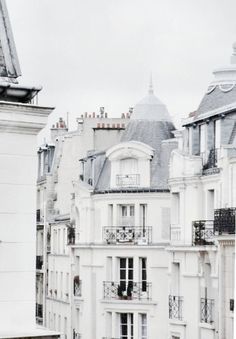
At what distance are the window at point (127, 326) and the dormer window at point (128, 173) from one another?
5.31 m

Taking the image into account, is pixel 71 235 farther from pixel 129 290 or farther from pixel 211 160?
pixel 211 160

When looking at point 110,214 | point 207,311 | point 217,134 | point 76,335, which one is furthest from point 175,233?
point 76,335

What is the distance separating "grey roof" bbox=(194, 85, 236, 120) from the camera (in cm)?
4000

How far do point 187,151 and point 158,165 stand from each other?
7.15 m

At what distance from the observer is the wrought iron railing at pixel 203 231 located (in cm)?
3856

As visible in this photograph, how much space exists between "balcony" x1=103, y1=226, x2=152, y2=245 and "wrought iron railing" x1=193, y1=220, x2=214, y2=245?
812 cm

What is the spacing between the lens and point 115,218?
4812 cm

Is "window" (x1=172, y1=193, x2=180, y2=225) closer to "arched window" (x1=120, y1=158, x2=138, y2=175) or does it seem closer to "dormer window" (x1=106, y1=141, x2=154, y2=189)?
"dormer window" (x1=106, y1=141, x2=154, y2=189)

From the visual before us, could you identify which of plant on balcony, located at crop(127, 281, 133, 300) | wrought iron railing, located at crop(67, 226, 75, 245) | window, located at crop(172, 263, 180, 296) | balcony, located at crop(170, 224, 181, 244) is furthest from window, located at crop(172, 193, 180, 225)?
wrought iron railing, located at crop(67, 226, 75, 245)

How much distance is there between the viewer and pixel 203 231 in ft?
128

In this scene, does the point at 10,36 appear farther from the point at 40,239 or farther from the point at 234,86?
the point at 40,239

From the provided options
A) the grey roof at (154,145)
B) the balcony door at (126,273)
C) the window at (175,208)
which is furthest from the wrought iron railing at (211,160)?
the balcony door at (126,273)

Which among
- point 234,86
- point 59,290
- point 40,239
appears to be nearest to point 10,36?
point 234,86

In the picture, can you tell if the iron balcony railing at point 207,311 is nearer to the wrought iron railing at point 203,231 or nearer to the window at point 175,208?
the wrought iron railing at point 203,231
